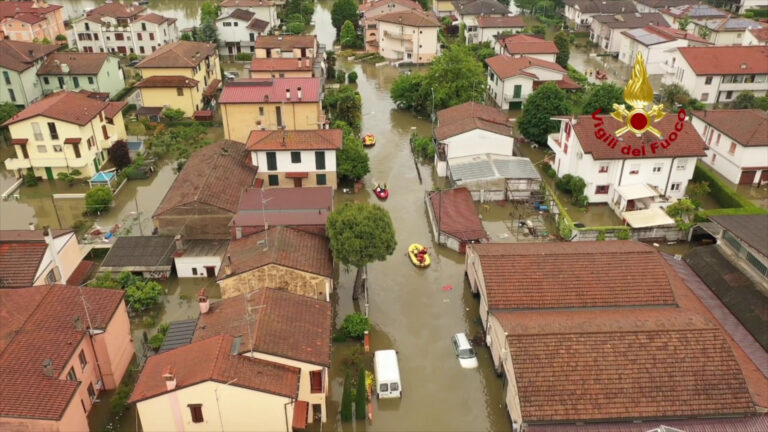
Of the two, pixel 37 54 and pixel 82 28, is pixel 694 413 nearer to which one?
pixel 37 54

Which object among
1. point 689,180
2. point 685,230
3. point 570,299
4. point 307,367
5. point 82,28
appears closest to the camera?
point 307,367

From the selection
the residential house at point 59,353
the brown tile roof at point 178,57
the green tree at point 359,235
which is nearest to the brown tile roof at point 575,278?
the green tree at point 359,235

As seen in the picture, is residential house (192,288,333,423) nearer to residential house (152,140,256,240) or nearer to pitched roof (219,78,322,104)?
residential house (152,140,256,240)

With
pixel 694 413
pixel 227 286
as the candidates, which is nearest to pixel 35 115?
pixel 227 286

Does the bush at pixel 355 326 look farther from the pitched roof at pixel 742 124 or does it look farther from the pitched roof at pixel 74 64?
the pitched roof at pixel 74 64

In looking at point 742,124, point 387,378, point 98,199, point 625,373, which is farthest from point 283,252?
point 742,124

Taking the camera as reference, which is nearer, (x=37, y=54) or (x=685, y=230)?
(x=685, y=230)

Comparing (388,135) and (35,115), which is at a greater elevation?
(35,115)

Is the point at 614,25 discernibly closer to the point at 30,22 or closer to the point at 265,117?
the point at 265,117
